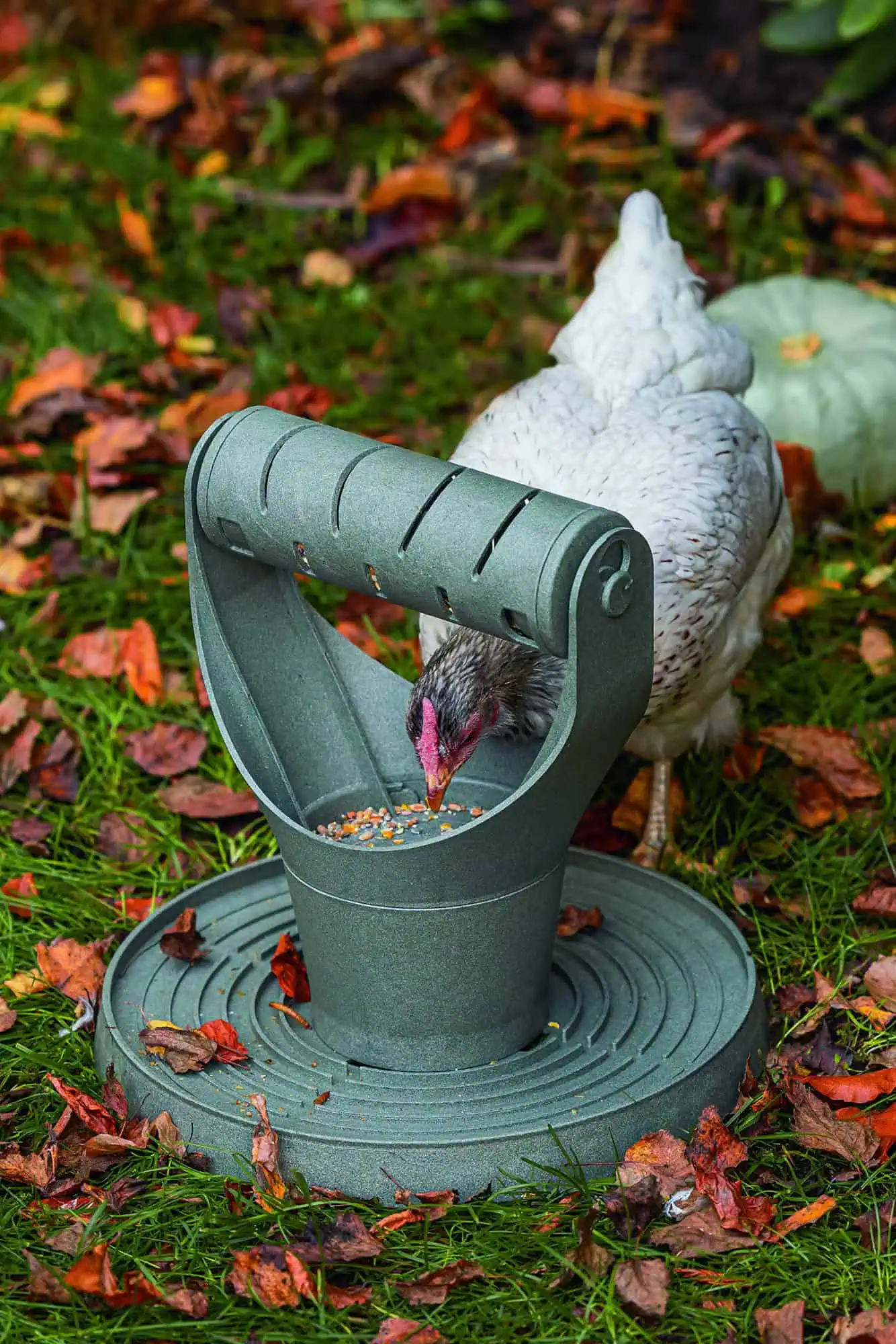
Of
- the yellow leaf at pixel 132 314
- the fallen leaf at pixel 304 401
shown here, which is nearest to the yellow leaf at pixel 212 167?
the yellow leaf at pixel 132 314

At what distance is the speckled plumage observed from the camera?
9.24 feet

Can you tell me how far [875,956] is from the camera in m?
2.81

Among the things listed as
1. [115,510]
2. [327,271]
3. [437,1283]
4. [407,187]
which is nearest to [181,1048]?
[437,1283]

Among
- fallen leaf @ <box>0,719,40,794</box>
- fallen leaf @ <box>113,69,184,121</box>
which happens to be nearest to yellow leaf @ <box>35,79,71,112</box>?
fallen leaf @ <box>113,69,184,121</box>

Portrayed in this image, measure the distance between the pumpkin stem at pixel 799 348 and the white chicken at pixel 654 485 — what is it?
794mm

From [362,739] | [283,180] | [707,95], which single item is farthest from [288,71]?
[362,739]

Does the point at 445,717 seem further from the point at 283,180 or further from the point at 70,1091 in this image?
the point at 283,180

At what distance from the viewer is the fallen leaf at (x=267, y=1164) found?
223 centimetres

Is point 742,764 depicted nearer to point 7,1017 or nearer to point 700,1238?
point 700,1238

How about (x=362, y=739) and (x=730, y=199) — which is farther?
(x=730, y=199)

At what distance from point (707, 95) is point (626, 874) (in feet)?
12.1

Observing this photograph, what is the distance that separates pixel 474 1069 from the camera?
2412 millimetres

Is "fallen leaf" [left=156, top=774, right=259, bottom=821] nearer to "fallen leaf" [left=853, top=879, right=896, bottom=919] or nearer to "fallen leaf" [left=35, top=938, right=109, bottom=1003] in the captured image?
"fallen leaf" [left=35, top=938, right=109, bottom=1003]

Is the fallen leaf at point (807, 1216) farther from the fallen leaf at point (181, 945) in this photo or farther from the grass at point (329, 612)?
the fallen leaf at point (181, 945)
